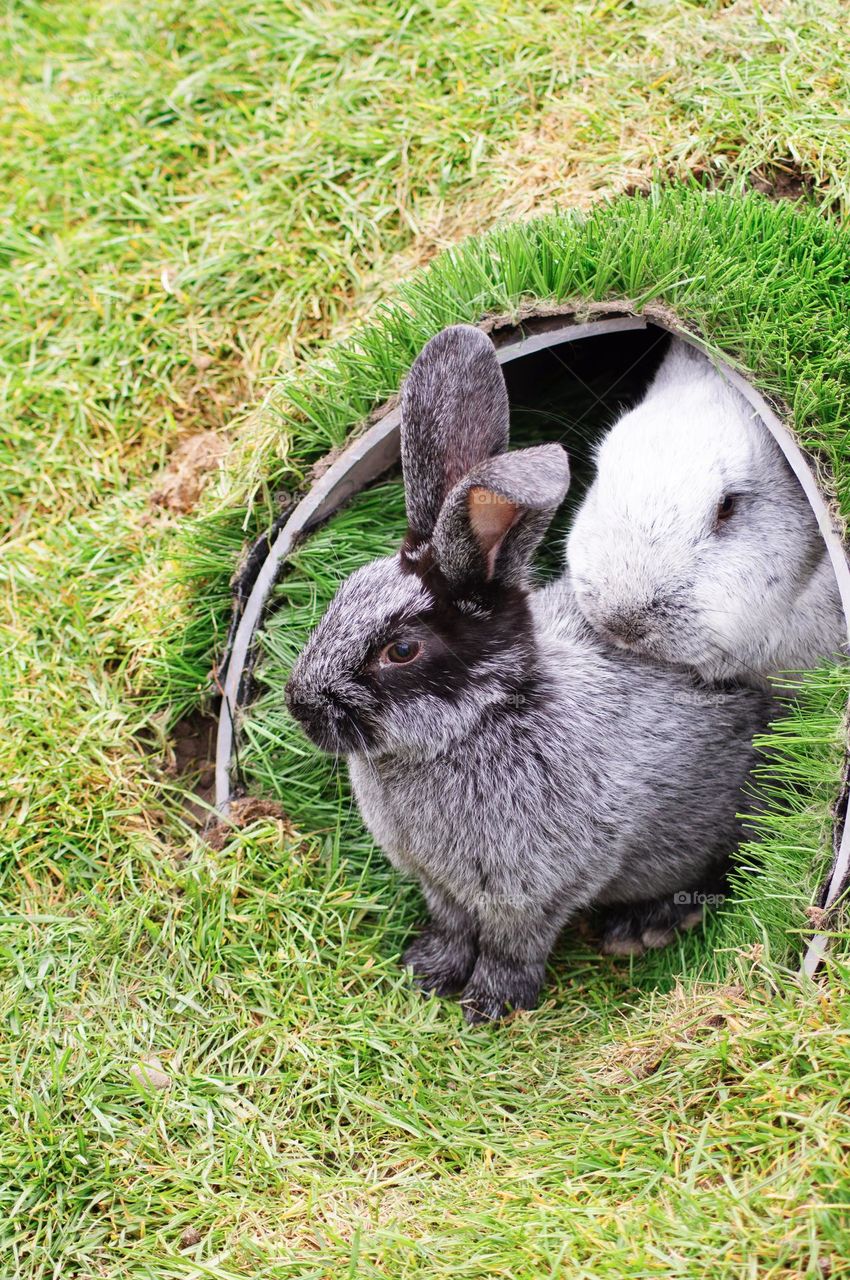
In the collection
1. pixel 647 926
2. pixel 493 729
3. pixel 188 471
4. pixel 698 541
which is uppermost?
pixel 188 471

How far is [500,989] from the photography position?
4289mm

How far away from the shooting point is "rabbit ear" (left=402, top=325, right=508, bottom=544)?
3828 millimetres

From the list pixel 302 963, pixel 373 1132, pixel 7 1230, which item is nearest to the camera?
pixel 7 1230

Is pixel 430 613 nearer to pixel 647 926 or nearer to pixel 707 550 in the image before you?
pixel 707 550

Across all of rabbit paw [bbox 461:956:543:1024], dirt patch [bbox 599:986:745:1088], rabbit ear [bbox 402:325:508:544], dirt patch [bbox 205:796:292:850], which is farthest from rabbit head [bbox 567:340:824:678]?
dirt patch [bbox 205:796:292:850]

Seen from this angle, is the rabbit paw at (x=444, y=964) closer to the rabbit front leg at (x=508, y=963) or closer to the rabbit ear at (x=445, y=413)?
the rabbit front leg at (x=508, y=963)

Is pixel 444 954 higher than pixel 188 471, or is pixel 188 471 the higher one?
pixel 188 471

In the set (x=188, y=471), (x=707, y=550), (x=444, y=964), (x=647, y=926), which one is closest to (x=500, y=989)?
(x=444, y=964)

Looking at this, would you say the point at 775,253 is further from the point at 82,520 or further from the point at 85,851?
the point at 85,851

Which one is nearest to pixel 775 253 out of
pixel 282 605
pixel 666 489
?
pixel 666 489

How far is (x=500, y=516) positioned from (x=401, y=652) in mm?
543

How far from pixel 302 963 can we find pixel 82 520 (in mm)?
2064

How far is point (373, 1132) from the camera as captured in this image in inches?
152

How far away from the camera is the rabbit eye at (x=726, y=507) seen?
3.98 m
